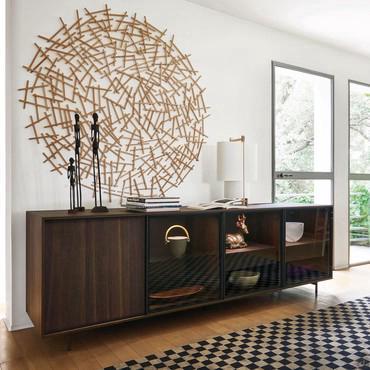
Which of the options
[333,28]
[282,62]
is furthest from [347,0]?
[282,62]

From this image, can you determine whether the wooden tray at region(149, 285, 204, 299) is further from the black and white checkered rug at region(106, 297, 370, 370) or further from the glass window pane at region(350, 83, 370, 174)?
the glass window pane at region(350, 83, 370, 174)

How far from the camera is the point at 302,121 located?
3979 millimetres

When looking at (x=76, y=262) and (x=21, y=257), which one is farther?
(x=21, y=257)

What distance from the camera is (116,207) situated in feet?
9.07

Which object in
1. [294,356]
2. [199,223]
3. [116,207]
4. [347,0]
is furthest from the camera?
[347,0]

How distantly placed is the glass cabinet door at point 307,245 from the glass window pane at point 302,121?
70cm

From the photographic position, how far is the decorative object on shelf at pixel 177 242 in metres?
2.47

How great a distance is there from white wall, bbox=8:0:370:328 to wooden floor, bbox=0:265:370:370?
14.7 inches

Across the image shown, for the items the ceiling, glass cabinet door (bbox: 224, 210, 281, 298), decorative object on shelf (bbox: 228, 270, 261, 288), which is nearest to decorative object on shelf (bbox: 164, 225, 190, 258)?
glass cabinet door (bbox: 224, 210, 281, 298)

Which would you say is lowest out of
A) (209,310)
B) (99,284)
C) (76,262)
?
(209,310)

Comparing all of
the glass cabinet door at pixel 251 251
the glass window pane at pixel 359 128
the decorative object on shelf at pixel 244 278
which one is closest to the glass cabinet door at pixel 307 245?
the glass cabinet door at pixel 251 251

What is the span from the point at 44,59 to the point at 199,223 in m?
1.44

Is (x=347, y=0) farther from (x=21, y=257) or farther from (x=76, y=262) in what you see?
(x=21, y=257)

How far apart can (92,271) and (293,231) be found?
1644mm
